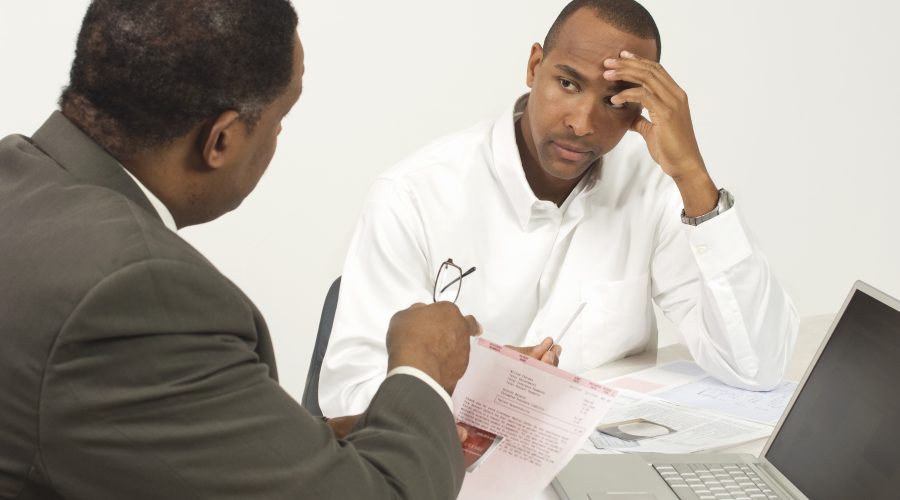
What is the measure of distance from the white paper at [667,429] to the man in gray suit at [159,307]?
54 cm

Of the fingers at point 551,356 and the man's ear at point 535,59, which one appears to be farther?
the man's ear at point 535,59

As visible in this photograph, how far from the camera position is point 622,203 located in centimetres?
219

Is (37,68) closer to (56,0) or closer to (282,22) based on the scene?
(56,0)

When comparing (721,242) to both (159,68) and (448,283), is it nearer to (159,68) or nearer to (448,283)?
(448,283)

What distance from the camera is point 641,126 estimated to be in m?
2.08

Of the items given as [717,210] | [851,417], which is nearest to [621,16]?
[717,210]

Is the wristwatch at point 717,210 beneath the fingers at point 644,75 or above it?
beneath

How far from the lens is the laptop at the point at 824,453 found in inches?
52.5

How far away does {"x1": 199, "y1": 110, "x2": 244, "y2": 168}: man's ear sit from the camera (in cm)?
111

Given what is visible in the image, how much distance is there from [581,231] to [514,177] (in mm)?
196

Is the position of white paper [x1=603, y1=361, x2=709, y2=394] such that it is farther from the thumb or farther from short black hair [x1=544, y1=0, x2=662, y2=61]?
short black hair [x1=544, y1=0, x2=662, y2=61]

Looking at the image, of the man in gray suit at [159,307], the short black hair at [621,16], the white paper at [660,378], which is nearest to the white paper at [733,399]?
the white paper at [660,378]

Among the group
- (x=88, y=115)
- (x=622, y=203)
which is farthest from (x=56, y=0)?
(x=88, y=115)

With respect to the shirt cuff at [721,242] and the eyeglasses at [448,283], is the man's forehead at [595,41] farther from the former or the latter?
the eyeglasses at [448,283]
